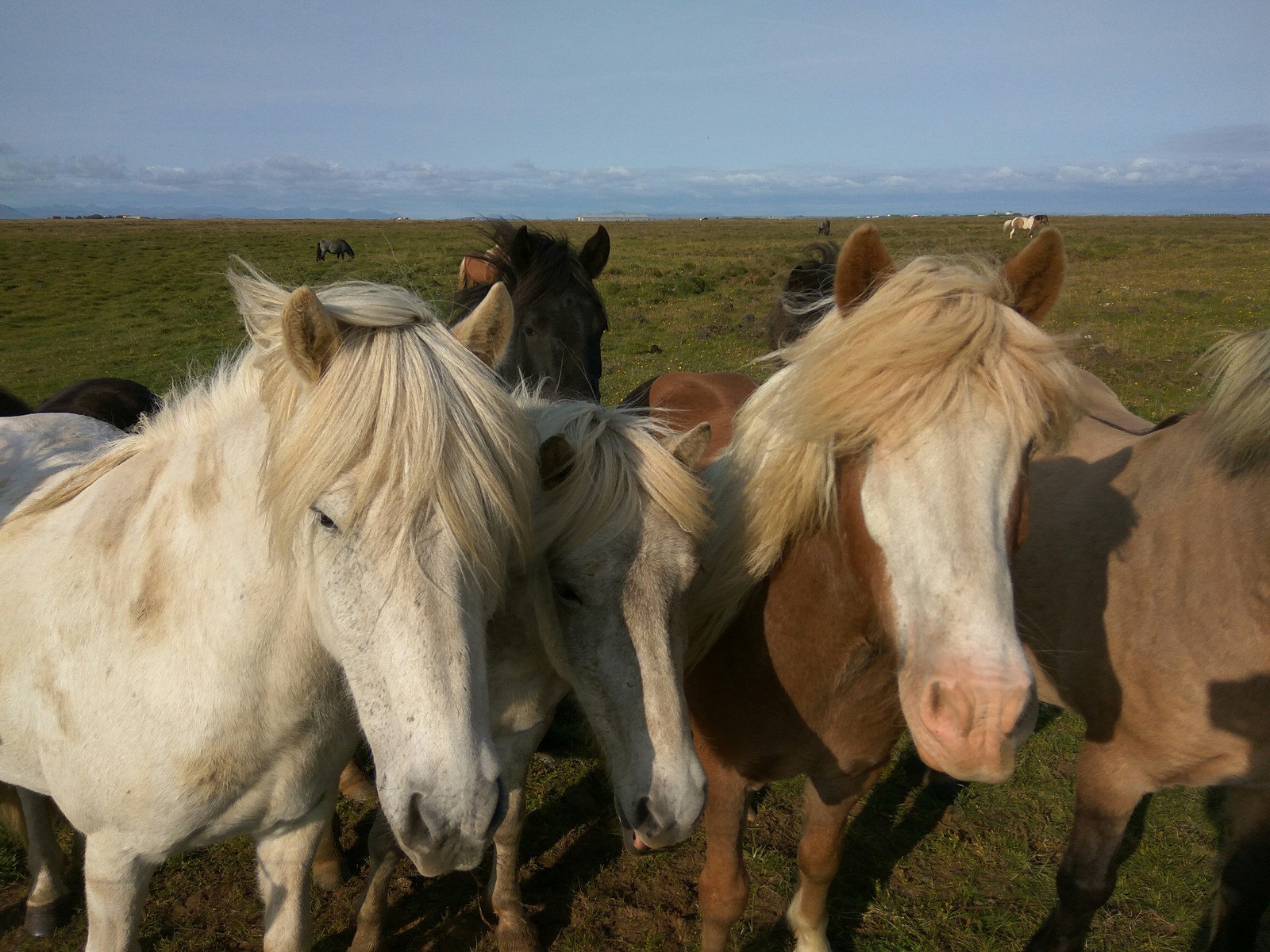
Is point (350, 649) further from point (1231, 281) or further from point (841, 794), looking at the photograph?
point (1231, 281)

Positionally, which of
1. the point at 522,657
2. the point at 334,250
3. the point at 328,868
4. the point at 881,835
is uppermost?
the point at 334,250

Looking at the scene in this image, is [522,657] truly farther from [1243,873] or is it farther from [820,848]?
[1243,873]

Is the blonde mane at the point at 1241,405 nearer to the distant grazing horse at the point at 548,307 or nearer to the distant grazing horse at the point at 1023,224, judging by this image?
the distant grazing horse at the point at 548,307

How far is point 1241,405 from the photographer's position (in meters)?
2.50

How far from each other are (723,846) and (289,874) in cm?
144

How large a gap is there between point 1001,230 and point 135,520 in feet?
222

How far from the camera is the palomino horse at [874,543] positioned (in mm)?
1653

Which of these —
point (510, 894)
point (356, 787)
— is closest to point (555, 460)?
point (510, 894)

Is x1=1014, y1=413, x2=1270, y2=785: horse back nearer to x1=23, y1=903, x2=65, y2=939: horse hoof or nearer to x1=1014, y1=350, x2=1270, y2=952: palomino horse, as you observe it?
x1=1014, y1=350, x2=1270, y2=952: palomino horse

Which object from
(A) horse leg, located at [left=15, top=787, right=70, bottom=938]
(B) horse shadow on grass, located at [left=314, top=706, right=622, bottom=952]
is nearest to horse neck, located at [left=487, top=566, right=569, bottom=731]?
(B) horse shadow on grass, located at [left=314, top=706, right=622, bottom=952]

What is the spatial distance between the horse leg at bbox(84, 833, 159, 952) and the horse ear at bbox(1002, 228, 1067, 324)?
2.79 metres

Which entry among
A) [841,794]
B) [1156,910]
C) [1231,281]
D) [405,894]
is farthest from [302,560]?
[1231,281]

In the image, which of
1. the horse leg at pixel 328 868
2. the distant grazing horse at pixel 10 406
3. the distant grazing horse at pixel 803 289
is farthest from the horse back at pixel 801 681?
the distant grazing horse at pixel 10 406

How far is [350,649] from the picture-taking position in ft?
5.30
